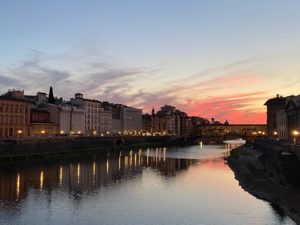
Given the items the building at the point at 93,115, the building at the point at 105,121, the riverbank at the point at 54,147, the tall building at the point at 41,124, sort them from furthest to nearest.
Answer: the building at the point at 105,121 < the building at the point at 93,115 < the tall building at the point at 41,124 < the riverbank at the point at 54,147

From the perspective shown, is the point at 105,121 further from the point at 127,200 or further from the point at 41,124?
the point at 127,200

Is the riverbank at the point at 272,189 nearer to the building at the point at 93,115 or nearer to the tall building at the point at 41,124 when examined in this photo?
the tall building at the point at 41,124

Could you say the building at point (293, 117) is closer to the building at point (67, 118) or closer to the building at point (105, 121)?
the building at point (67, 118)

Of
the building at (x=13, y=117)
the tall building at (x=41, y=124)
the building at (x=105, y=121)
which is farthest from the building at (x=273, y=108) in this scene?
A: the building at (x=105, y=121)

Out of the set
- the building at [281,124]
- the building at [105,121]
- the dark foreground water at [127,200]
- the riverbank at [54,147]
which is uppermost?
the building at [105,121]

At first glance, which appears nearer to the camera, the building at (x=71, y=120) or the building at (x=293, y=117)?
the building at (x=293, y=117)

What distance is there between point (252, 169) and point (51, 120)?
8925 centimetres

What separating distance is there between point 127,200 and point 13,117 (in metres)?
70.9

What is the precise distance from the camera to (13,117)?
105375 millimetres

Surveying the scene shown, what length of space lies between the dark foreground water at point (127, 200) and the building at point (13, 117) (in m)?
40.8

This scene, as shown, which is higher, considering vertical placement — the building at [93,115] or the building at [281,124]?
the building at [93,115]

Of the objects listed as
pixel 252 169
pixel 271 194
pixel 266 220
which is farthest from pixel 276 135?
pixel 266 220

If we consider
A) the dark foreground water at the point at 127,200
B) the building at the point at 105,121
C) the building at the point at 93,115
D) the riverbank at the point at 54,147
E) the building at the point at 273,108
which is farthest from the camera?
the building at the point at 105,121

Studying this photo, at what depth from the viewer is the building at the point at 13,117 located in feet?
335
